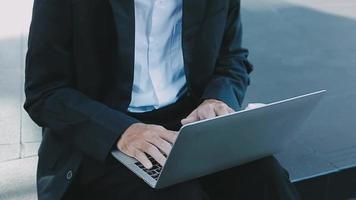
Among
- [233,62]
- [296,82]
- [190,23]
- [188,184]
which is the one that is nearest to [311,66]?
[296,82]

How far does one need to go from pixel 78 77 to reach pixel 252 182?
505 millimetres

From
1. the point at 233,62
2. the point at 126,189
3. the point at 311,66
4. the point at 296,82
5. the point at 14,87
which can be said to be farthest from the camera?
the point at 311,66

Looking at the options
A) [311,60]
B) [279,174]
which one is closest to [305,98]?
[279,174]

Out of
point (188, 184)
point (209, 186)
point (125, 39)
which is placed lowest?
point (209, 186)

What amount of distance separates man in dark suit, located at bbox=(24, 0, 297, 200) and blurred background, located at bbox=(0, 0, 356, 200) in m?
0.81

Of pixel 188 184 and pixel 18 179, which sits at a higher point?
pixel 188 184

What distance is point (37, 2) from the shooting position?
1.48m

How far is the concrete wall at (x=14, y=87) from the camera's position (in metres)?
2.62

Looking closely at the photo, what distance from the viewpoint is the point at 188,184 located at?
4.65 feet

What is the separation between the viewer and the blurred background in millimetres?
2465

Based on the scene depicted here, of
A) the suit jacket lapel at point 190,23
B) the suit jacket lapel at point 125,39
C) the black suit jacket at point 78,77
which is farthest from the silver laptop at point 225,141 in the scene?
the suit jacket lapel at point 190,23

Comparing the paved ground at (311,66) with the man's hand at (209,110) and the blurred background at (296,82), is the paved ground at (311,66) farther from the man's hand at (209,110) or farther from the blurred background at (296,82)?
the man's hand at (209,110)

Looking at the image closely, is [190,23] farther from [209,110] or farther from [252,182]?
[252,182]

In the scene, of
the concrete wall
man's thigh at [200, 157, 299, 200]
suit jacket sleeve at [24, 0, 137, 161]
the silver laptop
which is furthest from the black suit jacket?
the concrete wall
